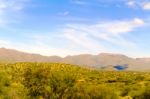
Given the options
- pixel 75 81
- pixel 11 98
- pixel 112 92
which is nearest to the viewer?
pixel 11 98

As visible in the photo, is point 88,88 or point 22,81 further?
point 22,81

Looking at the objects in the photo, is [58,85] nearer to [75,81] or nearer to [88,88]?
[75,81]

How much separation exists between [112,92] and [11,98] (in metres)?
28.3

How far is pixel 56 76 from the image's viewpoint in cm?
9975

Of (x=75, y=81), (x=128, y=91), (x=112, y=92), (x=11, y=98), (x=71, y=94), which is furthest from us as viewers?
(x=128, y=91)

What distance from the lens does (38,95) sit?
97.5 meters

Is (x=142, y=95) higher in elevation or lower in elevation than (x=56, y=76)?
lower

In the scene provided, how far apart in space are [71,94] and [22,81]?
21.1 m

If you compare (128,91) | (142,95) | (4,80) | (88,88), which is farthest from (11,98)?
(128,91)

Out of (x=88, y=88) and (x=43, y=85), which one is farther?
(x=43, y=85)

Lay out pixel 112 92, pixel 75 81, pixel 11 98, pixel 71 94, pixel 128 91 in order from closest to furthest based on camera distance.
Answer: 1. pixel 11 98
2. pixel 112 92
3. pixel 71 94
4. pixel 75 81
5. pixel 128 91

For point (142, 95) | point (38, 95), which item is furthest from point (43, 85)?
point (142, 95)

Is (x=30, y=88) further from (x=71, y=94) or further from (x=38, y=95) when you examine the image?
(x=71, y=94)

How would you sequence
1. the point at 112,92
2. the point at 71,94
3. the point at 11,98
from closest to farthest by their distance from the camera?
1. the point at 11,98
2. the point at 112,92
3. the point at 71,94
